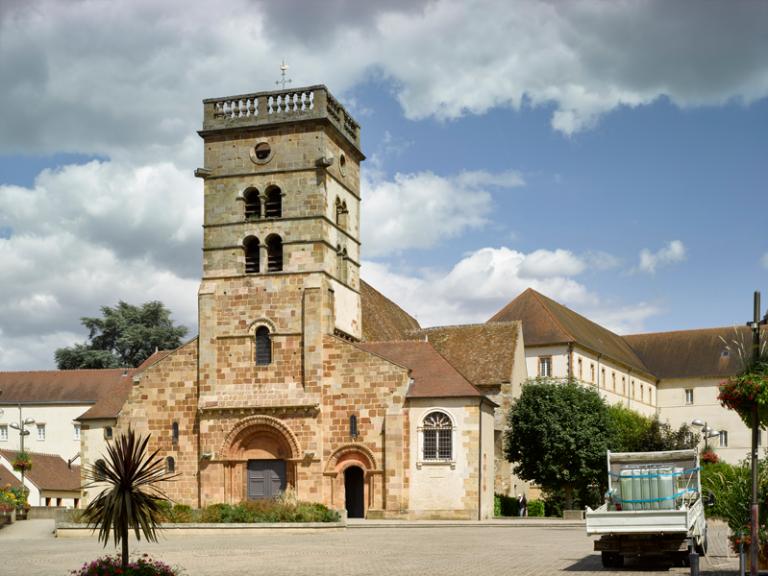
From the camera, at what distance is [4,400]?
7912 centimetres

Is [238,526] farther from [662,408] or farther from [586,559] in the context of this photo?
[662,408]

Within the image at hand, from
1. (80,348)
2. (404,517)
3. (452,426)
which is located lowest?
(404,517)

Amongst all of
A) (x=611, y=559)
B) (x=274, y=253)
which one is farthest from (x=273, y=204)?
(x=611, y=559)

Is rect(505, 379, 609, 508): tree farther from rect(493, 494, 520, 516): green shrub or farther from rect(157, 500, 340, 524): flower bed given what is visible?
rect(157, 500, 340, 524): flower bed

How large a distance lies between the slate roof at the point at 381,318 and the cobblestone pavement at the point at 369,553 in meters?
18.6

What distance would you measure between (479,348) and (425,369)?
1143 cm

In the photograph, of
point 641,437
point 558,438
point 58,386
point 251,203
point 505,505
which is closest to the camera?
point 251,203

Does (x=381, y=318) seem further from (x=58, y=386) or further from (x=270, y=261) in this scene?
(x=58, y=386)

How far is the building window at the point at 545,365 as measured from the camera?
2844 inches

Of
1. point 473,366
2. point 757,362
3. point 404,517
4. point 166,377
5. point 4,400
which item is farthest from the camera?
point 4,400

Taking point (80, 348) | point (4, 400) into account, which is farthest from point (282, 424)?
point (80, 348)

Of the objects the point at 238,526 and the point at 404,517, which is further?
the point at 404,517

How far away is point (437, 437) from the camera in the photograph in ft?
147

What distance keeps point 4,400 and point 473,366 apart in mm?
39043
